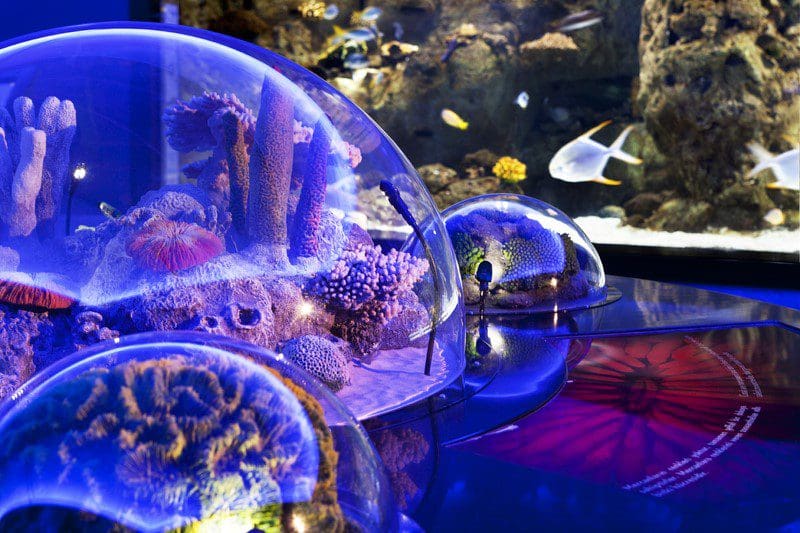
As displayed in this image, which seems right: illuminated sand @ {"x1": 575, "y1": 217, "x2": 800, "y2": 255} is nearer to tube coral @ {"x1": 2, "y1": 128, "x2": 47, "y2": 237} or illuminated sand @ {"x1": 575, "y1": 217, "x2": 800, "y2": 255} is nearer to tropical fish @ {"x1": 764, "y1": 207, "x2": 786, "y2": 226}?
tropical fish @ {"x1": 764, "y1": 207, "x2": 786, "y2": 226}

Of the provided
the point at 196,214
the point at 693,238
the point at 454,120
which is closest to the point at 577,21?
the point at 454,120

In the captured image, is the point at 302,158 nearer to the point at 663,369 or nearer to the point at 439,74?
the point at 663,369

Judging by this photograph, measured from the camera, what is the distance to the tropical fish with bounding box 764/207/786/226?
241 inches

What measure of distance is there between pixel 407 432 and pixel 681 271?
5341mm

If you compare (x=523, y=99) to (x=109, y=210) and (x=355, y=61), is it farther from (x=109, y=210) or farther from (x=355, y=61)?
(x=109, y=210)

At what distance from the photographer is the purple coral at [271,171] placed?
0.74 m

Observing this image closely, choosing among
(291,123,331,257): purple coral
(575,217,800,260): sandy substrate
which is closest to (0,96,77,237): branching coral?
(291,123,331,257): purple coral

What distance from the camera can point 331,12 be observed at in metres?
7.36

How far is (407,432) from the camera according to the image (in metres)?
0.70

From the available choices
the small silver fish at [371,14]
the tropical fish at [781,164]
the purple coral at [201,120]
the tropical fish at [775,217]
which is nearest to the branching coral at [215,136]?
the purple coral at [201,120]

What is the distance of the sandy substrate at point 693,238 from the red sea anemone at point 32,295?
5.89m

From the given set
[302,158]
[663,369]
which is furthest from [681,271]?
[302,158]

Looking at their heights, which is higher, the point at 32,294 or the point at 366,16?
the point at 366,16

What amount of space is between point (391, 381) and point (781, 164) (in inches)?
244
